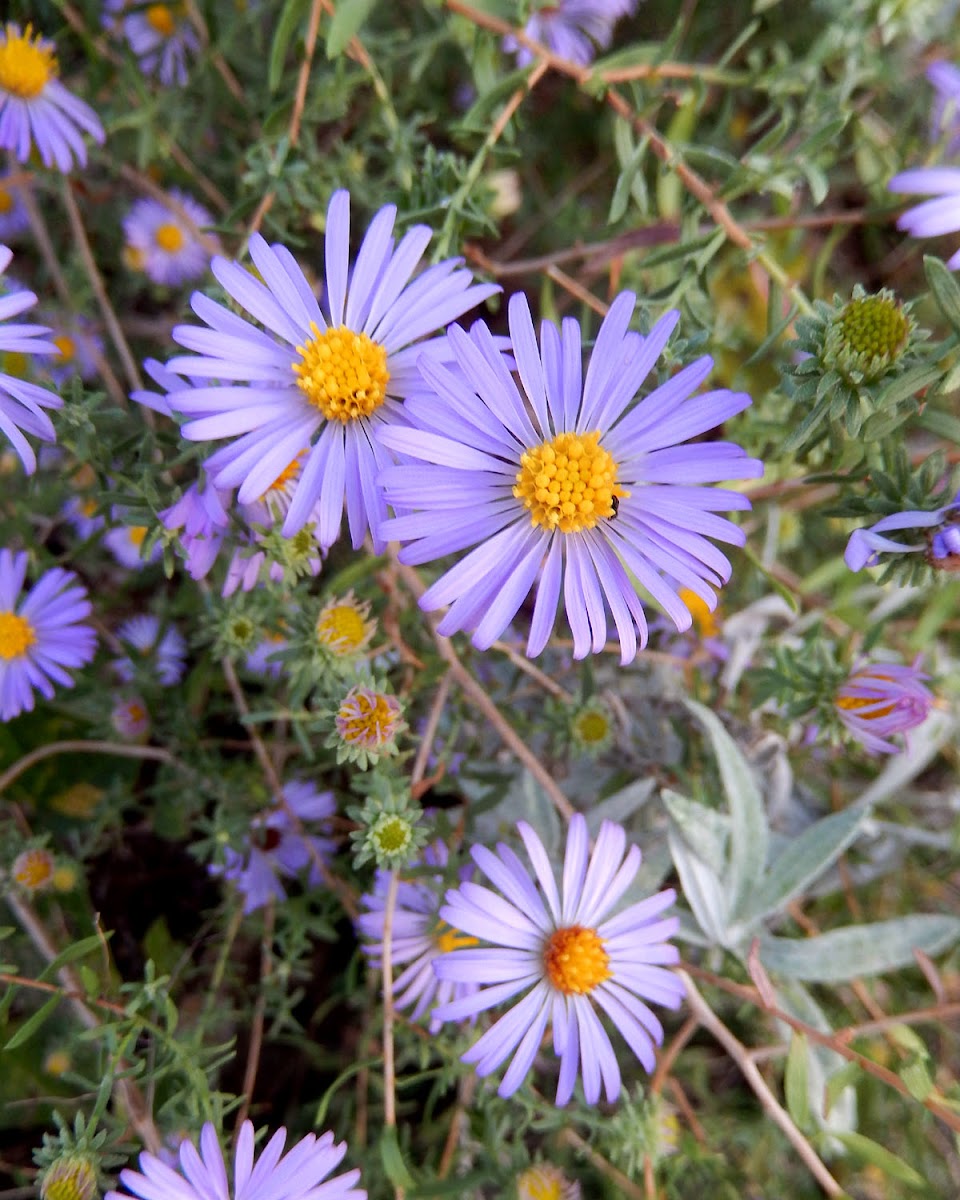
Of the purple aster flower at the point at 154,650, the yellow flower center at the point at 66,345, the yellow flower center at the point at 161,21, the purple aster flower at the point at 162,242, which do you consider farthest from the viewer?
the purple aster flower at the point at 162,242

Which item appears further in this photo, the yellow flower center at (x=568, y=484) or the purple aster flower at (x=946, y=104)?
the purple aster flower at (x=946, y=104)

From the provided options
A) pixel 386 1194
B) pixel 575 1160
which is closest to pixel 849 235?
pixel 575 1160

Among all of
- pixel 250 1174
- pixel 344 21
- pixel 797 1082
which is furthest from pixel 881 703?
pixel 344 21

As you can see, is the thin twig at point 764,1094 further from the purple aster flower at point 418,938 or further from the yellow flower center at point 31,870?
the yellow flower center at point 31,870

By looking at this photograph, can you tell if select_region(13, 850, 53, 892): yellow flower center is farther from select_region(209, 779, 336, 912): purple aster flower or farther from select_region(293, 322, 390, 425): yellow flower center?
select_region(293, 322, 390, 425): yellow flower center

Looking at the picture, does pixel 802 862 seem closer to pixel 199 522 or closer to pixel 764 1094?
pixel 764 1094

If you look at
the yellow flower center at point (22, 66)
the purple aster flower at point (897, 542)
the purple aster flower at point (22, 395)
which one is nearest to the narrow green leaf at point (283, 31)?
the purple aster flower at point (22, 395)
